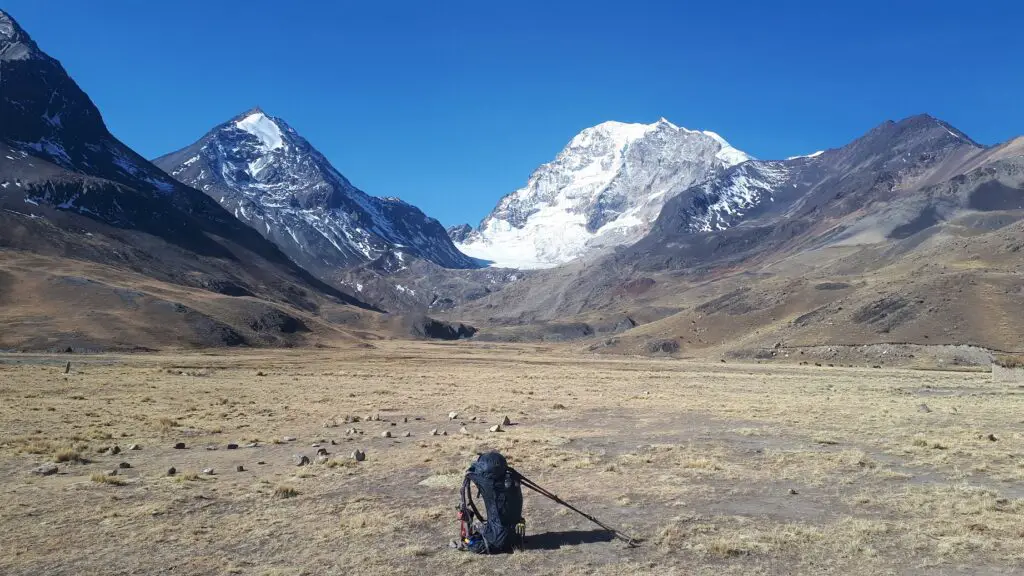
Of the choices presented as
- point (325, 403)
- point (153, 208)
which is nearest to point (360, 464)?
point (325, 403)

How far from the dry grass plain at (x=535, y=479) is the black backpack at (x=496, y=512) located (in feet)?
1.11

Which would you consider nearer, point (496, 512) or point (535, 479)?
point (496, 512)

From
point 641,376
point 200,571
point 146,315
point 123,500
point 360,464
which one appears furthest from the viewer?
point 146,315

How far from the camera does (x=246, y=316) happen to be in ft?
413

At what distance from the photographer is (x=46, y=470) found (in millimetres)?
18641

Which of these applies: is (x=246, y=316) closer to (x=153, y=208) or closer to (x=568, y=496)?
(x=153, y=208)

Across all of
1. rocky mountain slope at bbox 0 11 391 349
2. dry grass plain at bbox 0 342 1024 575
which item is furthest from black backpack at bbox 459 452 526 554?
rocky mountain slope at bbox 0 11 391 349

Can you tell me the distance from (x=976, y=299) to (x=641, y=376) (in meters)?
60.3

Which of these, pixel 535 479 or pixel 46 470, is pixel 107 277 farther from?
pixel 535 479

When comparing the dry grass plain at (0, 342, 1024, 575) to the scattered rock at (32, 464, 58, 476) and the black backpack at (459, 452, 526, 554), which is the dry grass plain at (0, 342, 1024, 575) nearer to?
the black backpack at (459, 452, 526, 554)

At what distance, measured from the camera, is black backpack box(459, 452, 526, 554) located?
12750mm

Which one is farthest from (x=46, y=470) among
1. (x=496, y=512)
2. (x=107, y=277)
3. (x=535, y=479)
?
(x=107, y=277)

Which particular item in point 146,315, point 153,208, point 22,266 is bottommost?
point 146,315

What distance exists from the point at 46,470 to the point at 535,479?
13.9 metres
